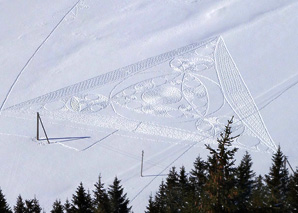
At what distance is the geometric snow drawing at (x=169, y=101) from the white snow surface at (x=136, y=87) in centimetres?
6

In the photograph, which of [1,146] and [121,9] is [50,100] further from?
[121,9]

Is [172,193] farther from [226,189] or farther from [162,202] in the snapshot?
[226,189]

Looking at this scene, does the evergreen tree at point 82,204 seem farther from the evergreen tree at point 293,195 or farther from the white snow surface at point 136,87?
the evergreen tree at point 293,195

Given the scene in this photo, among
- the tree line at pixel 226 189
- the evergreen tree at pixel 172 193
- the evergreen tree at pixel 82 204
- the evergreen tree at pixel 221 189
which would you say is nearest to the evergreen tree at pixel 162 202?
the tree line at pixel 226 189

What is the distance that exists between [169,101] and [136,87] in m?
2.22

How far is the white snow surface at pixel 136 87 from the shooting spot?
24.4 m

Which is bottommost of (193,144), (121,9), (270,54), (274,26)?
(193,144)

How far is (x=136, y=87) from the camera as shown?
29.3 meters

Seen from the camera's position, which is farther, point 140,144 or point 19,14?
point 19,14

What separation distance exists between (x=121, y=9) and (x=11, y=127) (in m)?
13.7

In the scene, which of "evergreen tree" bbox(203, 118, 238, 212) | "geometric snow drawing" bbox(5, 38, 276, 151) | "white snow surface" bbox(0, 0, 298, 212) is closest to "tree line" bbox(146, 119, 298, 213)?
"evergreen tree" bbox(203, 118, 238, 212)

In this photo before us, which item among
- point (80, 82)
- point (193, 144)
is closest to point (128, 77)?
point (80, 82)

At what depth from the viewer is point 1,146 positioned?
84.1 feet

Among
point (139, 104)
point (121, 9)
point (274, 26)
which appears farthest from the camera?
point (121, 9)
